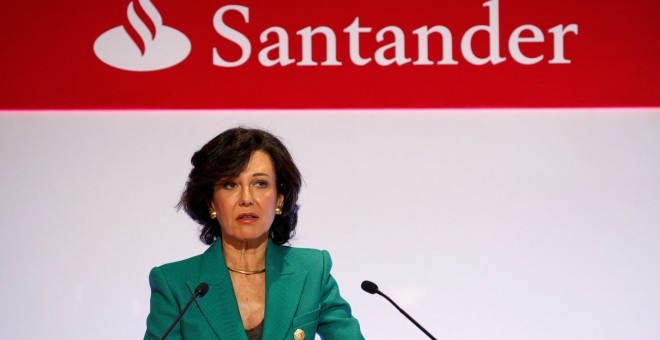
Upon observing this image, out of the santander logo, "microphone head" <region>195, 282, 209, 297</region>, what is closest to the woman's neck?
"microphone head" <region>195, 282, 209, 297</region>

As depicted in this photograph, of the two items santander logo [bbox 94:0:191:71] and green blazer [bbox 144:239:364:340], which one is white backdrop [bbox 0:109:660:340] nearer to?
santander logo [bbox 94:0:191:71]

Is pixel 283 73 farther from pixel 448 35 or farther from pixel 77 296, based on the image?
pixel 77 296

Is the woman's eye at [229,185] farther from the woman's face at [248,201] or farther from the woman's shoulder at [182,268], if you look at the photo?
the woman's shoulder at [182,268]

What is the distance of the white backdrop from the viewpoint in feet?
10.7

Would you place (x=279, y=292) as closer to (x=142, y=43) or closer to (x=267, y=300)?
(x=267, y=300)

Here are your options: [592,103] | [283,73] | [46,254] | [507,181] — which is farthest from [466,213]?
[46,254]

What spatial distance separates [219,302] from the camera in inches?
84.1

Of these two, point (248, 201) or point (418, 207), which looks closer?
point (248, 201)

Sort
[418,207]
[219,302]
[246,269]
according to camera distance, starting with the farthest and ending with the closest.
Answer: [418,207] → [246,269] → [219,302]

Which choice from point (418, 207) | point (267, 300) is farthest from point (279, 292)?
point (418, 207)

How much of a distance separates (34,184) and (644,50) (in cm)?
233

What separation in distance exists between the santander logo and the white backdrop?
195 mm

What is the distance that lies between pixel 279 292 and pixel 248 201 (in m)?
0.24

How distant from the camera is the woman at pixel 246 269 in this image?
2.12 meters
